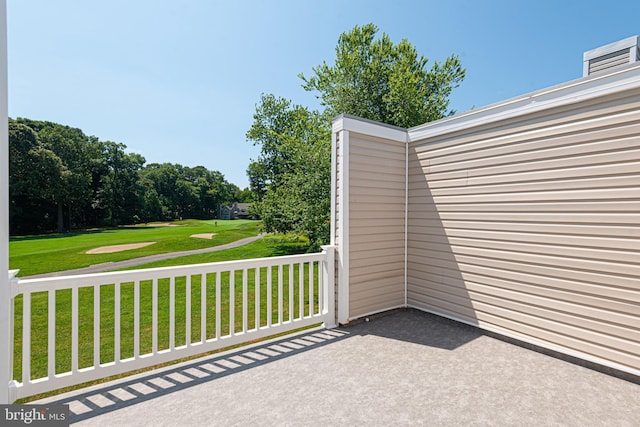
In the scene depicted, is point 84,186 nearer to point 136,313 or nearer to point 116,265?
point 116,265

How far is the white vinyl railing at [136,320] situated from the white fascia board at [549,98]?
215 cm

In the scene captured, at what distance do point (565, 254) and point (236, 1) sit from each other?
592cm

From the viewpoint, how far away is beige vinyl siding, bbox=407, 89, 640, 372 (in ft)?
7.63

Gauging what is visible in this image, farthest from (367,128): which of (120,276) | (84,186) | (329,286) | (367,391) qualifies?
(84,186)

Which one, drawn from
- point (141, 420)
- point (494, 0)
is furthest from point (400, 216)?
point (494, 0)

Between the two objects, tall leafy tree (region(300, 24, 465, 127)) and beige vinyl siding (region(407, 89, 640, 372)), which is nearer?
beige vinyl siding (region(407, 89, 640, 372))

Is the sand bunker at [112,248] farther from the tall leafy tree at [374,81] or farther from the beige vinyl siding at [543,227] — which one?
the beige vinyl siding at [543,227]

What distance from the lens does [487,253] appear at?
10.5ft

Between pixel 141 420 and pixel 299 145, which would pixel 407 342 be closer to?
pixel 141 420

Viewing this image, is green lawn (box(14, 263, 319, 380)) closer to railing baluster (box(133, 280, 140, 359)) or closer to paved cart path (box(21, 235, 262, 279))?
railing baluster (box(133, 280, 140, 359))

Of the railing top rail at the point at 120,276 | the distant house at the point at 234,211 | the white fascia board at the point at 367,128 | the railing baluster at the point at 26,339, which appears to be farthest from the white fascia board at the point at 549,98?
the distant house at the point at 234,211

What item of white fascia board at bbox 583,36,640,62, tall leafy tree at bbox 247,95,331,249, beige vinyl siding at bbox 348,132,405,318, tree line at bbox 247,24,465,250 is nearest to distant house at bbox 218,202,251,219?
tall leafy tree at bbox 247,95,331,249

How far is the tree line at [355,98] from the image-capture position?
763 centimetres

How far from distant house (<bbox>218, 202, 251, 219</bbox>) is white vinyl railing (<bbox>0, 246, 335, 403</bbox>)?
46.2 metres
